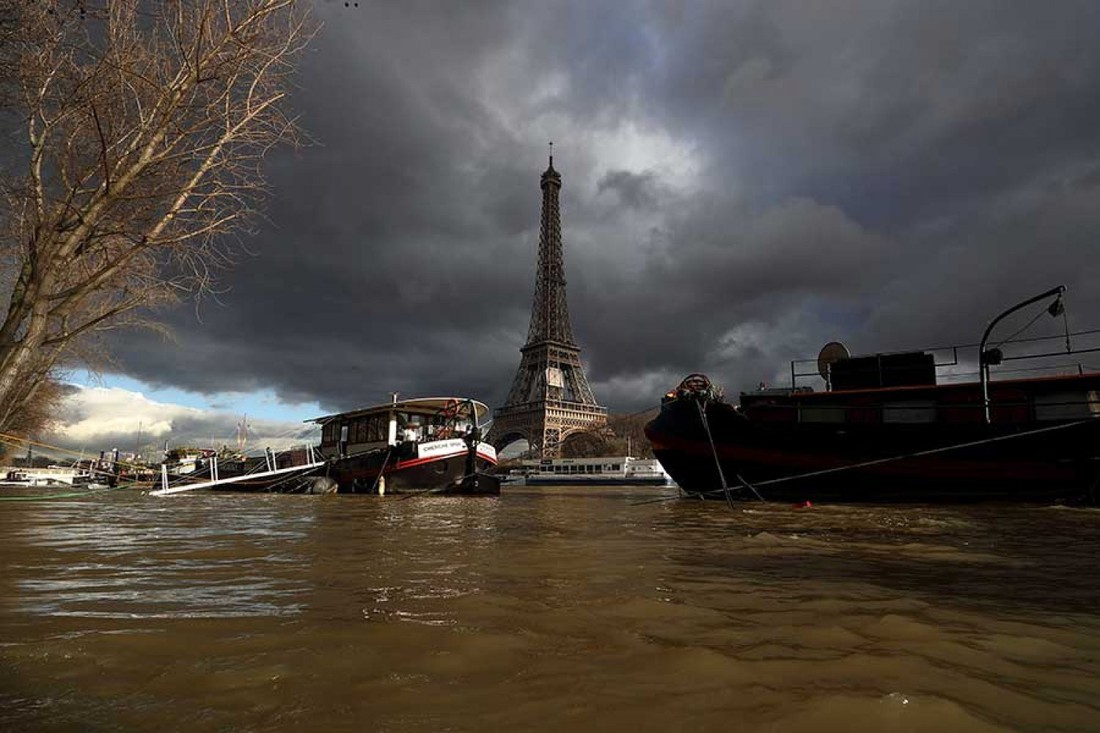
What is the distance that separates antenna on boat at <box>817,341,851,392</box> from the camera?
16.5 m

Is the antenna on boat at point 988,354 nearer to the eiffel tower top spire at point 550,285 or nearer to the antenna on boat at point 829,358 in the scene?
the antenna on boat at point 829,358

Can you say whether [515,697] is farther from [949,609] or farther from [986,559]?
[986,559]

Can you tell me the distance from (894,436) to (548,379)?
2480 inches

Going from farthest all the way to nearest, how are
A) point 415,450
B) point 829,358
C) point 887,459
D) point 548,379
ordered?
point 548,379
point 415,450
point 829,358
point 887,459

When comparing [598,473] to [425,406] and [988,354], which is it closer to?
[425,406]

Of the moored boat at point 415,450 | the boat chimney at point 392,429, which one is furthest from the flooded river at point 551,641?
the boat chimney at point 392,429

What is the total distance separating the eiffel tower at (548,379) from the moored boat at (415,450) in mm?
45680

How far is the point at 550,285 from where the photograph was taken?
83875 millimetres

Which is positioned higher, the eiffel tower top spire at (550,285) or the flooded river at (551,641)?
the eiffel tower top spire at (550,285)

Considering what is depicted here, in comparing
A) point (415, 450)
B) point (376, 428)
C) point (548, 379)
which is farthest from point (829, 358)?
point (548, 379)

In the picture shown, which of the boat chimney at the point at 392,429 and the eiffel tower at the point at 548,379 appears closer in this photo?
the boat chimney at the point at 392,429

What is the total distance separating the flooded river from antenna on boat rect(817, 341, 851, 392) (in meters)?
11.9

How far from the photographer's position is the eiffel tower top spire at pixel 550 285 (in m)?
82.2

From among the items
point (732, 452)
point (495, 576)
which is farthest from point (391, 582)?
point (732, 452)
